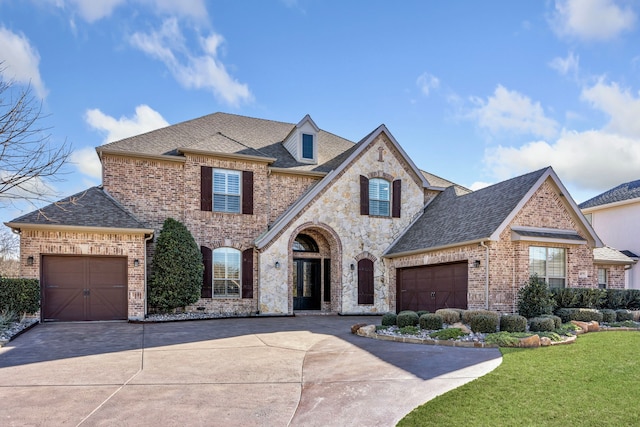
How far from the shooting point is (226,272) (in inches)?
679

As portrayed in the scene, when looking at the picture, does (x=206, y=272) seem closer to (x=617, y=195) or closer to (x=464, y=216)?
(x=464, y=216)

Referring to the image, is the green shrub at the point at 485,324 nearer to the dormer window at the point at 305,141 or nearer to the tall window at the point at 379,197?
the tall window at the point at 379,197

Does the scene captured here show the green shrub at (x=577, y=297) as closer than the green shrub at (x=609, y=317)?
No

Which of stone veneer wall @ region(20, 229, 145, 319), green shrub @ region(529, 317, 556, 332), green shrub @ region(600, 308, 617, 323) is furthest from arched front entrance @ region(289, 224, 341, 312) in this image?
green shrub @ region(600, 308, 617, 323)

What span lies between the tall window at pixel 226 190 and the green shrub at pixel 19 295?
21.3 ft

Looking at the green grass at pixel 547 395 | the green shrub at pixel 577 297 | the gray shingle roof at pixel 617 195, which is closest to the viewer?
the green grass at pixel 547 395

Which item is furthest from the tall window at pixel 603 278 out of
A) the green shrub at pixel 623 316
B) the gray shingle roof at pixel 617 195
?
the green shrub at pixel 623 316

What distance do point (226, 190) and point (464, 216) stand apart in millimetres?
9173

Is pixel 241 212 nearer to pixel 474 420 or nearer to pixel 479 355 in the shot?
pixel 479 355

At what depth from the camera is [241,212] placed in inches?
695

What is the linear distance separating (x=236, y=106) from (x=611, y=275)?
18978 millimetres

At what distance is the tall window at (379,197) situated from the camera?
63.0ft

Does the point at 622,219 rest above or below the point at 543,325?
above

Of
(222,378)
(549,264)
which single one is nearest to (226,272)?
(222,378)
